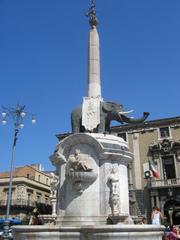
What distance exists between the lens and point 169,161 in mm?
35625

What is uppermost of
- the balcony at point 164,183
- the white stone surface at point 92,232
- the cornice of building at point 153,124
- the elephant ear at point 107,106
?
the cornice of building at point 153,124

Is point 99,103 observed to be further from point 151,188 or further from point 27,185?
point 27,185

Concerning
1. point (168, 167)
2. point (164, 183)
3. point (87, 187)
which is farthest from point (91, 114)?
point (168, 167)

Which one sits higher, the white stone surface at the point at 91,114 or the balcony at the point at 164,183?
the balcony at the point at 164,183

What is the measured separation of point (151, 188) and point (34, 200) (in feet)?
63.0

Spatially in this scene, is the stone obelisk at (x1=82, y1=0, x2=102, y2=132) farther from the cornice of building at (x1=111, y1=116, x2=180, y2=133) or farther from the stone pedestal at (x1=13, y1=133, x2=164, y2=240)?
the cornice of building at (x1=111, y1=116, x2=180, y2=133)

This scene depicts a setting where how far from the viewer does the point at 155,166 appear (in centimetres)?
3541

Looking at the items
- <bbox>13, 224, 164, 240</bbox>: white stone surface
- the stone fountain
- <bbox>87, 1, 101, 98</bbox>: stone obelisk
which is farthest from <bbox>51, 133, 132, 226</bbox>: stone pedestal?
<bbox>87, 1, 101, 98</bbox>: stone obelisk

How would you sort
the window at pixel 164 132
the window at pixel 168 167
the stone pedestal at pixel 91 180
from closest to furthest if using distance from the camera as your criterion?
the stone pedestal at pixel 91 180 → the window at pixel 168 167 → the window at pixel 164 132

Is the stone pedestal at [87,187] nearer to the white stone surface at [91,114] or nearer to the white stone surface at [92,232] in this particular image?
the white stone surface at [92,232]

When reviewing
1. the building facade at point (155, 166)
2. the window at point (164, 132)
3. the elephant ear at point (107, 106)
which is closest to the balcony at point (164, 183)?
the building facade at point (155, 166)

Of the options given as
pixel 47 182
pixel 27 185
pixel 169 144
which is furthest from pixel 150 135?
pixel 47 182

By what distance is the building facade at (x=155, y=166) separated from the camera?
33.5 m

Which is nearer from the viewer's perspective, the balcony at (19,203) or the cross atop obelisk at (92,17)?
the cross atop obelisk at (92,17)
